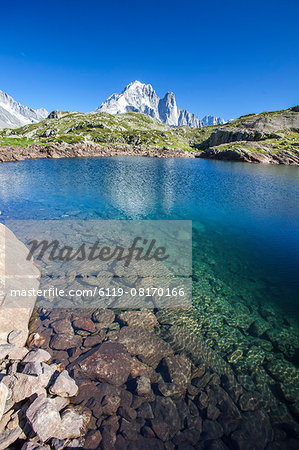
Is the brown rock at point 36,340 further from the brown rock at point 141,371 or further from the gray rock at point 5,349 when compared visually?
the brown rock at point 141,371

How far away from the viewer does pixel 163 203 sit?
40656mm

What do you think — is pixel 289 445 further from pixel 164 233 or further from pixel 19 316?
pixel 164 233

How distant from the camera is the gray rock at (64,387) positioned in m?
8.35

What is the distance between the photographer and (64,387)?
336 inches

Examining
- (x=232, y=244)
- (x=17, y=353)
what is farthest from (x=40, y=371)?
(x=232, y=244)

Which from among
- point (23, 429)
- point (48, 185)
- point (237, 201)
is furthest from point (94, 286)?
point (48, 185)

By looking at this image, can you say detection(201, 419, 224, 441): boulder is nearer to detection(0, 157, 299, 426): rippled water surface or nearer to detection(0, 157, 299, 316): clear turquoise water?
detection(0, 157, 299, 426): rippled water surface

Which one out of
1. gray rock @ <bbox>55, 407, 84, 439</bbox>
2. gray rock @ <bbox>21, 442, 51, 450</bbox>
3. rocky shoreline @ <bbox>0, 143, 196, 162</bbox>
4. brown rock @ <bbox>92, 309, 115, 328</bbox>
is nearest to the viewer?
gray rock @ <bbox>21, 442, 51, 450</bbox>

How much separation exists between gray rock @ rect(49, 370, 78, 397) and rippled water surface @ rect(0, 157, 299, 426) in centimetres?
792

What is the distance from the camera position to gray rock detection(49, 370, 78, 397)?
8.35 meters

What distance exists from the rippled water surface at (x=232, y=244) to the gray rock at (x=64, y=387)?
26.0 feet

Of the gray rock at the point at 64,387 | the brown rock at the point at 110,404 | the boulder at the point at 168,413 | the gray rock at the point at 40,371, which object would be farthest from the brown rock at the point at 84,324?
the boulder at the point at 168,413

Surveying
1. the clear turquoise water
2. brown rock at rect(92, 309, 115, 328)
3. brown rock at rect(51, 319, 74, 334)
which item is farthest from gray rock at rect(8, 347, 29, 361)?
the clear turquoise water

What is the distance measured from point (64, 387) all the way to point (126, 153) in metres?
163
